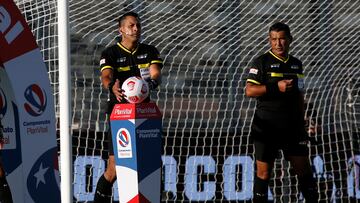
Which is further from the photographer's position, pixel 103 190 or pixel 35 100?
pixel 103 190

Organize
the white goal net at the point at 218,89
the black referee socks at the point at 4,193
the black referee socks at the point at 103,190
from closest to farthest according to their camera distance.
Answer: the black referee socks at the point at 4,193 → the black referee socks at the point at 103,190 → the white goal net at the point at 218,89

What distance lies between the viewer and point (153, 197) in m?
5.97

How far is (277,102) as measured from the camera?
7.36 metres

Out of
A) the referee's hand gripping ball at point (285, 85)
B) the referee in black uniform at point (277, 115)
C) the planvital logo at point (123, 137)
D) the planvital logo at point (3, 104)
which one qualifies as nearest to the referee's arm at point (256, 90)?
the referee in black uniform at point (277, 115)

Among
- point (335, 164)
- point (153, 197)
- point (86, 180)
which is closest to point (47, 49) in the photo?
point (86, 180)

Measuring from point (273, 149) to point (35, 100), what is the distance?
2.50m

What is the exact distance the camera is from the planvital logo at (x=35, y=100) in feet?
17.4

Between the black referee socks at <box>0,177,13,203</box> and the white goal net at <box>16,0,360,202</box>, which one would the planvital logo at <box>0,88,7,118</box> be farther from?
the white goal net at <box>16,0,360,202</box>

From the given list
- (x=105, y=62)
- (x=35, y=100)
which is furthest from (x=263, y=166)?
(x=35, y=100)

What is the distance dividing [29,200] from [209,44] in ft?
14.6

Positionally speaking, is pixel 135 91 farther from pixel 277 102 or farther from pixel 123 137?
pixel 277 102

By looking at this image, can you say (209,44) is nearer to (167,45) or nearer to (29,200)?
(167,45)

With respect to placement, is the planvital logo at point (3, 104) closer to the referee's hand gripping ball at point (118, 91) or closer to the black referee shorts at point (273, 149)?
the referee's hand gripping ball at point (118, 91)

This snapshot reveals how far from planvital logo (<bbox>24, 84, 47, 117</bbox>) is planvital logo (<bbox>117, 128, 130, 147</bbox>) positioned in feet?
2.18
